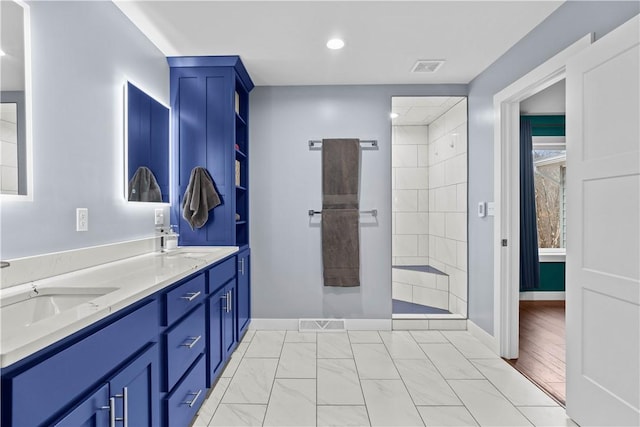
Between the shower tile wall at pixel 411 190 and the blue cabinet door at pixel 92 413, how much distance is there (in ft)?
13.6

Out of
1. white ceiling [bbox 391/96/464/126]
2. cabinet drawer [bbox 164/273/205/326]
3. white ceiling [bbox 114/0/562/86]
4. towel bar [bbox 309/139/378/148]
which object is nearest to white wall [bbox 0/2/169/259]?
white ceiling [bbox 114/0/562/86]

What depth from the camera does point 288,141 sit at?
3.46 metres

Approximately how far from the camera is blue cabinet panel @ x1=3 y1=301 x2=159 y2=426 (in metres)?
0.76

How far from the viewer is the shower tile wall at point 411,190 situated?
4.80 m

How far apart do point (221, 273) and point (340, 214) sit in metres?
1.40

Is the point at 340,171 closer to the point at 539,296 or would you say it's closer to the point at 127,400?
the point at 127,400

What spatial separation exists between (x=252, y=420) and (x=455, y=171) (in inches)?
119

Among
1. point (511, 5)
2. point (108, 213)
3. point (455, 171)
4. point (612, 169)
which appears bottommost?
point (108, 213)

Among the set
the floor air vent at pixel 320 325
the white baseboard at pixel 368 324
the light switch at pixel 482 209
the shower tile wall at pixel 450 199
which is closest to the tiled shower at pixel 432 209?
the shower tile wall at pixel 450 199

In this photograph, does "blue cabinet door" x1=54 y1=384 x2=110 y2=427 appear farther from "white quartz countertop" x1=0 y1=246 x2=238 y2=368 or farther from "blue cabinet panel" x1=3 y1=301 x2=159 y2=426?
"white quartz countertop" x1=0 y1=246 x2=238 y2=368

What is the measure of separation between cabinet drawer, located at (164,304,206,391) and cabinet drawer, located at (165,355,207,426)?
0.05 metres

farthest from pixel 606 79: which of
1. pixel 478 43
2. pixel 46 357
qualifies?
pixel 46 357

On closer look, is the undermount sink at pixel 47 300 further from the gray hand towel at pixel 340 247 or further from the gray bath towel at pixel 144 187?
the gray hand towel at pixel 340 247

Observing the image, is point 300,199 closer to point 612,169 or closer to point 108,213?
point 108,213
